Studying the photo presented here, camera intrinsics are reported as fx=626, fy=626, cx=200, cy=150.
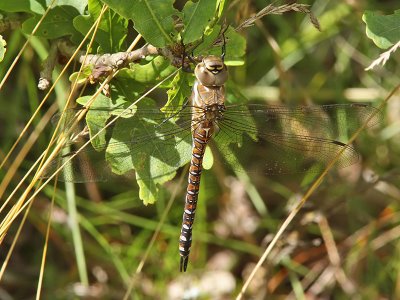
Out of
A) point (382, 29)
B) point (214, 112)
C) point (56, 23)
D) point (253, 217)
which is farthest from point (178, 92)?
point (253, 217)

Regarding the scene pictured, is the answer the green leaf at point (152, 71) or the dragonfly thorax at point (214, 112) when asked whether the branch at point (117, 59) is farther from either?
the dragonfly thorax at point (214, 112)

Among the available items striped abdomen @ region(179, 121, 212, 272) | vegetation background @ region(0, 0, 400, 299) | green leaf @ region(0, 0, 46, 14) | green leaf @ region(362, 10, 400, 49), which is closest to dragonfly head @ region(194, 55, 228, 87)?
striped abdomen @ region(179, 121, 212, 272)

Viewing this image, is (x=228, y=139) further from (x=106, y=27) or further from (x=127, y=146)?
(x=106, y=27)

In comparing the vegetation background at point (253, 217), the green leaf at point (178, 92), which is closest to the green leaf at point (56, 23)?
the green leaf at point (178, 92)

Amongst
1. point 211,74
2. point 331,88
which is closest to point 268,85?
point 331,88

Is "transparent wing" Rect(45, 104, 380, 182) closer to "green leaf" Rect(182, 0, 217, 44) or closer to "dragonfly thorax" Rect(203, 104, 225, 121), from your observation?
"dragonfly thorax" Rect(203, 104, 225, 121)

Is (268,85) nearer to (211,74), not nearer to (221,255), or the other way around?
(221,255)
